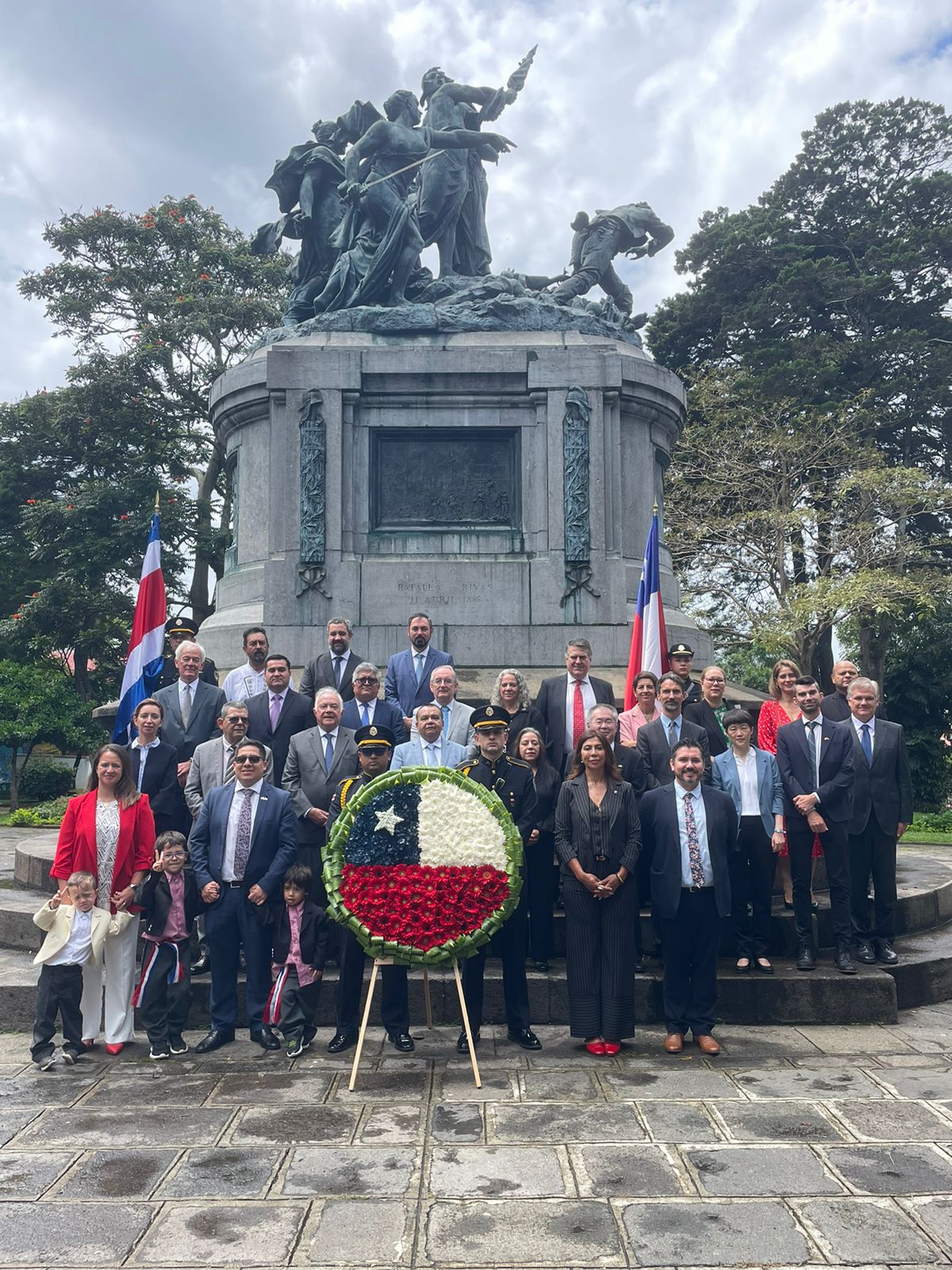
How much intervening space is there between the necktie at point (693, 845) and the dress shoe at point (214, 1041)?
117 inches

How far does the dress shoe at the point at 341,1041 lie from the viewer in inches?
265

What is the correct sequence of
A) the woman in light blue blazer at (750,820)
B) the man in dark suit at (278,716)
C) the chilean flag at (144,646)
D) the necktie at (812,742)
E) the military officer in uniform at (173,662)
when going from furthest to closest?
the chilean flag at (144,646)
the military officer in uniform at (173,662)
the man in dark suit at (278,716)
the necktie at (812,742)
the woman in light blue blazer at (750,820)

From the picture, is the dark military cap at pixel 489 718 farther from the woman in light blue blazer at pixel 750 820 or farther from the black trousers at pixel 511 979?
the woman in light blue blazer at pixel 750 820

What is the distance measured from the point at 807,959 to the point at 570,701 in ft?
8.06

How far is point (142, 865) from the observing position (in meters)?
7.08

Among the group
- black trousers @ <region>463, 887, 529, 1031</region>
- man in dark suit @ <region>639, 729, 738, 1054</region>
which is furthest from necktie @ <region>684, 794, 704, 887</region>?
black trousers @ <region>463, 887, 529, 1031</region>

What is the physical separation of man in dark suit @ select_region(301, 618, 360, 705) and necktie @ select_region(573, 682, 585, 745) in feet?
5.95

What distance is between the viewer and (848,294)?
34.2 m

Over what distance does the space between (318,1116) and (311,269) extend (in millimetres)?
11512

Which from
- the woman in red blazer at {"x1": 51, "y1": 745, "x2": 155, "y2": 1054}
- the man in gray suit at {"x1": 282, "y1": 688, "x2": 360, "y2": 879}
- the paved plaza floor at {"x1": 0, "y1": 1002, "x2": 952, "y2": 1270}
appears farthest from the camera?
the man in gray suit at {"x1": 282, "y1": 688, "x2": 360, "y2": 879}

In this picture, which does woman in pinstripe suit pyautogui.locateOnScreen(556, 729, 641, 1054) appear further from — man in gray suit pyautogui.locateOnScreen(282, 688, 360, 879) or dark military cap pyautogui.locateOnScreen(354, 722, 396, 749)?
man in gray suit pyautogui.locateOnScreen(282, 688, 360, 879)

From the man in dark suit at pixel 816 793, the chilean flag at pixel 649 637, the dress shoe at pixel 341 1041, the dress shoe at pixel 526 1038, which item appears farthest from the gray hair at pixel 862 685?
the dress shoe at pixel 341 1041

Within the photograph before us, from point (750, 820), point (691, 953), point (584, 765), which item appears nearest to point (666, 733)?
point (750, 820)

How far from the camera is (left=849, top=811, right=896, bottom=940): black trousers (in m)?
8.12
